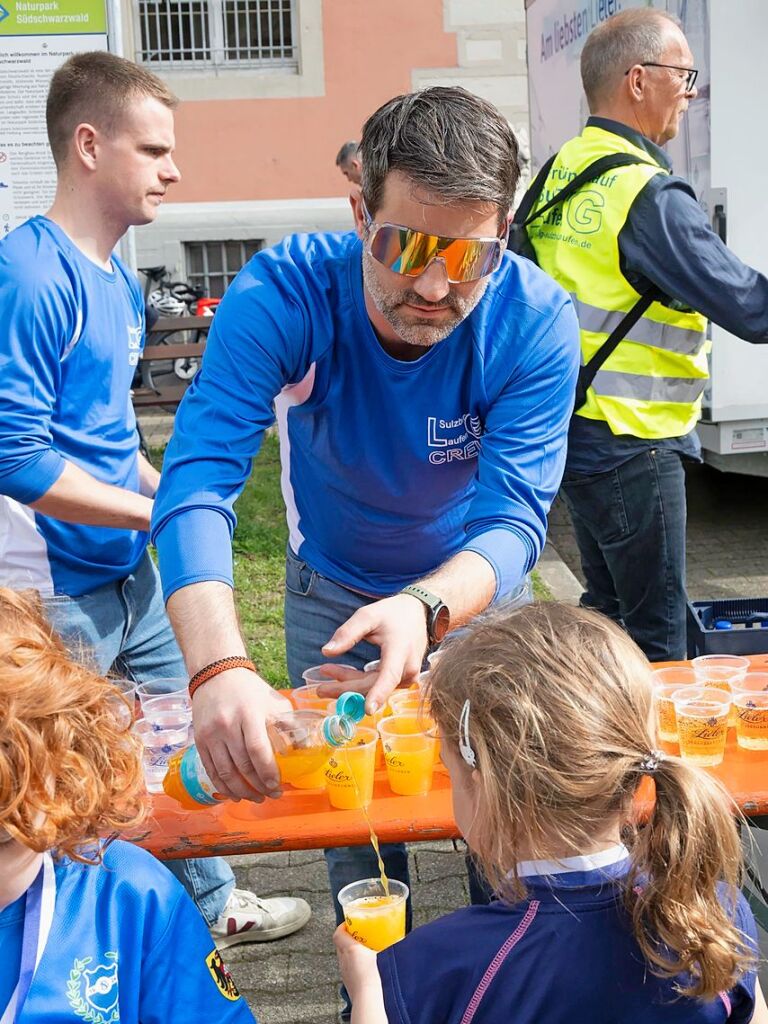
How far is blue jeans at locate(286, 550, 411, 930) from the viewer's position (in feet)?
9.59

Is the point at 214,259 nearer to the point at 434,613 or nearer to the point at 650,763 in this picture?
the point at 434,613

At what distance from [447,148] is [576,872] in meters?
1.38

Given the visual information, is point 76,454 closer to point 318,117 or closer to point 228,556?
point 228,556

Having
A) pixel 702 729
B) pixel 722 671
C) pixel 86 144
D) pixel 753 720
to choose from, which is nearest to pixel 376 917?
pixel 702 729

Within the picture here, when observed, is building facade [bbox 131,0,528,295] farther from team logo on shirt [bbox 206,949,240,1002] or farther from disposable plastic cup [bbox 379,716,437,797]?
team logo on shirt [bbox 206,949,240,1002]

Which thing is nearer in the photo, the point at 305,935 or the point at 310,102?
the point at 305,935

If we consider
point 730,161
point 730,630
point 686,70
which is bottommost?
point 730,630

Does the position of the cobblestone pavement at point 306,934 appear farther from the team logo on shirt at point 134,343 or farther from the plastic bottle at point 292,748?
the team logo on shirt at point 134,343

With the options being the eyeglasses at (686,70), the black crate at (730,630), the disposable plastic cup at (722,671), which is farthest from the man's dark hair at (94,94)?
the black crate at (730,630)

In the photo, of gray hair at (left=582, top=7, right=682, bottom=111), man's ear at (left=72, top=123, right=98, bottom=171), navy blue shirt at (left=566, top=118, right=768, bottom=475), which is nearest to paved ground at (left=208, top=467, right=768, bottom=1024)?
navy blue shirt at (left=566, top=118, right=768, bottom=475)

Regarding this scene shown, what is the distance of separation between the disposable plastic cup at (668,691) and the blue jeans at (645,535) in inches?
57.6

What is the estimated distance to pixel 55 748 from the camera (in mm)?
1536

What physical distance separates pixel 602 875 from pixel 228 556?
95cm

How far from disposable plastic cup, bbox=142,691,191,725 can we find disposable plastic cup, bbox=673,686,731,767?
1.03 meters
